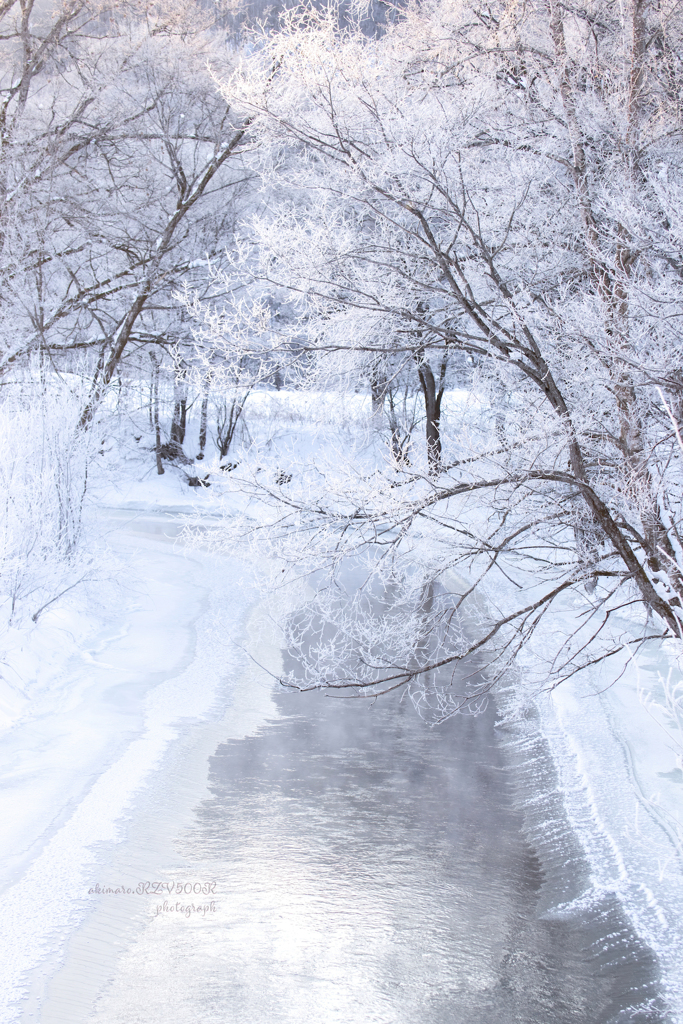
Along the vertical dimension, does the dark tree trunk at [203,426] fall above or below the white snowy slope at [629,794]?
above

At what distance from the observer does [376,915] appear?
464 cm

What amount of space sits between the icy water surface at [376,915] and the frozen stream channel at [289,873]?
0.01m

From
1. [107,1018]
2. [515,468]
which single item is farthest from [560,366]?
[107,1018]

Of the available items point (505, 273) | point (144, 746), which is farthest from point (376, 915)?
point (505, 273)

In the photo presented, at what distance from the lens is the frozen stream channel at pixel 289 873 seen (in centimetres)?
402

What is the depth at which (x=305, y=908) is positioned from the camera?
4.64m

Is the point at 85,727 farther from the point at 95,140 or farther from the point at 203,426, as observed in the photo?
the point at 203,426

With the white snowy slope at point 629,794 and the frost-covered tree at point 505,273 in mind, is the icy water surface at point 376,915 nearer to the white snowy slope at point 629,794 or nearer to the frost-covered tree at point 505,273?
the white snowy slope at point 629,794

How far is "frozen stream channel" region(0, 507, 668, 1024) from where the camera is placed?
4016 millimetres

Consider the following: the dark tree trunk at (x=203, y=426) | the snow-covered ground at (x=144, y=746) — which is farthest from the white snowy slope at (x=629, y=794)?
the dark tree trunk at (x=203, y=426)

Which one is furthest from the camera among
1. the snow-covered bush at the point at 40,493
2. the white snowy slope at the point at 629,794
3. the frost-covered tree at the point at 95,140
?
the frost-covered tree at the point at 95,140

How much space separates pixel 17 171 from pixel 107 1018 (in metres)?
11.7

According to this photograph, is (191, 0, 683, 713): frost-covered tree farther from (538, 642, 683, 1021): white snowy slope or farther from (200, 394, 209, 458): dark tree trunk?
(200, 394, 209, 458): dark tree trunk

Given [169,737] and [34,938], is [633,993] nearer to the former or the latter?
[34,938]
